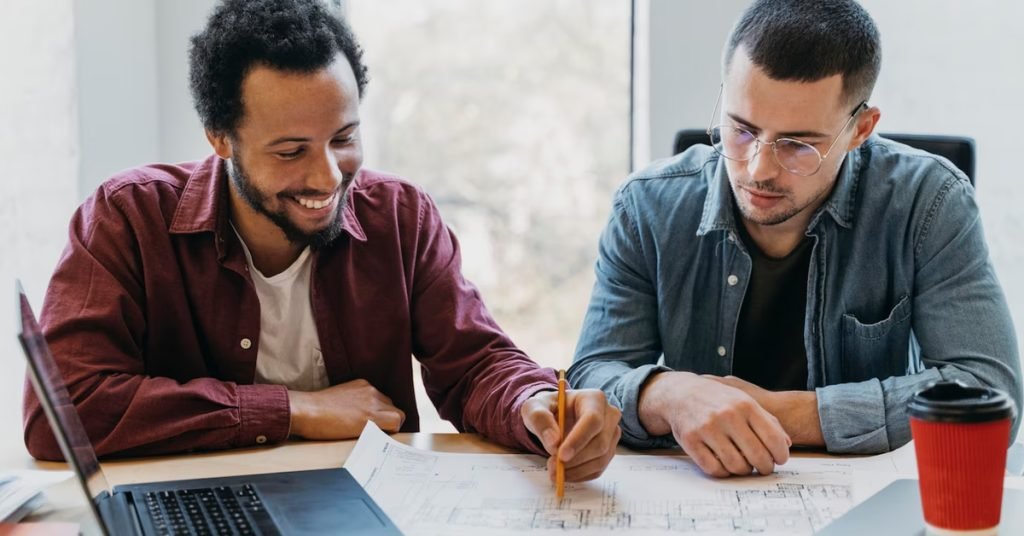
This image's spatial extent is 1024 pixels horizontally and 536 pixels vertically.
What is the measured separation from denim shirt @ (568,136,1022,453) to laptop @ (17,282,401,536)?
0.43 metres

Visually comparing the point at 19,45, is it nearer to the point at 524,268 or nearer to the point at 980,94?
the point at 524,268

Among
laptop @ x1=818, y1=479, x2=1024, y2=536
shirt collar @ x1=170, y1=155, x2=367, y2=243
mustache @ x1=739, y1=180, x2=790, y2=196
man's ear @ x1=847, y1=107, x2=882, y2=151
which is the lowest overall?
laptop @ x1=818, y1=479, x2=1024, y2=536

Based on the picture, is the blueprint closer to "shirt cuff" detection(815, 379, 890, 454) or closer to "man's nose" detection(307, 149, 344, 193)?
"shirt cuff" detection(815, 379, 890, 454)

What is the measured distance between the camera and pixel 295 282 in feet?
5.68

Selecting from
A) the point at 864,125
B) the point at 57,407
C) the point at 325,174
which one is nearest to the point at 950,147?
the point at 864,125

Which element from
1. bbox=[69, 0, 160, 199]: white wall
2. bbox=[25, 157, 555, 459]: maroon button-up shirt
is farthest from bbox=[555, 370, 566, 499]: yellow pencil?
bbox=[69, 0, 160, 199]: white wall

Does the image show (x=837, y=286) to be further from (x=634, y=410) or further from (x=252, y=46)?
(x=252, y=46)

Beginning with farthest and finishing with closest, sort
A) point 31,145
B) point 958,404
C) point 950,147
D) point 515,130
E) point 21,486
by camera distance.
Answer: point 515,130 < point 31,145 < point 950,147 < point 21,486 < point 958,404

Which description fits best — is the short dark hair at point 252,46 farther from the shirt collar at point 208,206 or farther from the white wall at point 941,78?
the white wall at point 941,78

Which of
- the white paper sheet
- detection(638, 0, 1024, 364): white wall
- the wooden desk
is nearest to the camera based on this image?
the white paper sheet

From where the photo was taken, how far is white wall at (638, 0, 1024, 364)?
2.39 metres

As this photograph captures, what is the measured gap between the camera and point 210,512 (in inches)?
47.0

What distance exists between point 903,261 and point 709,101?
2.87 feet

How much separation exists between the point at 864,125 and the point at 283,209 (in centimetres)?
87
